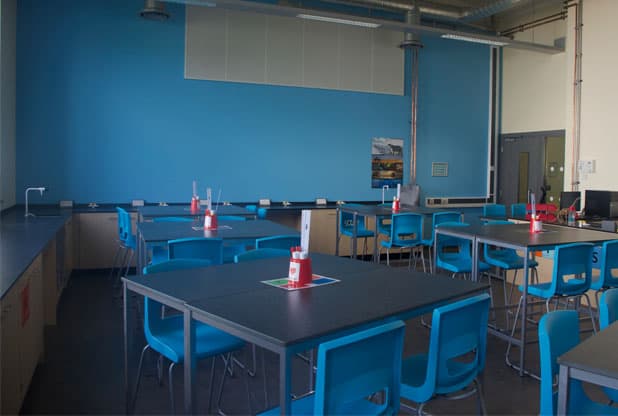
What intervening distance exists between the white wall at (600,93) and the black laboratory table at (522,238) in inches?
111

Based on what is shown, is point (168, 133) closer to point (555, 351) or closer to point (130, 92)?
point (130, 92)

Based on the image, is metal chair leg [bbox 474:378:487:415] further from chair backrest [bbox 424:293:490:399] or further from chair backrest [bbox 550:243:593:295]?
chair backrest [bbox 550:243:593:295]

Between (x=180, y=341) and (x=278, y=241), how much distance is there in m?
1.39

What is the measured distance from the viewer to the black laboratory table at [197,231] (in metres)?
4.12

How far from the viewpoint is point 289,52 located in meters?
8.00

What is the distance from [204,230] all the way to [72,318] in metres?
1.56

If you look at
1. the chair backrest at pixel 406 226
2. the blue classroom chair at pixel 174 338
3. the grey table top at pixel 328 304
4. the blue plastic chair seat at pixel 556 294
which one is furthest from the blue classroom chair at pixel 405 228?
the blue classroom chair at pixel 174 338

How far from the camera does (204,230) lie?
4.52 meters

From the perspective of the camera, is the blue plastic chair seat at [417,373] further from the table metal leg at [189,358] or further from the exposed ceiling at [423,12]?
the exposed ceiling at [423,12]

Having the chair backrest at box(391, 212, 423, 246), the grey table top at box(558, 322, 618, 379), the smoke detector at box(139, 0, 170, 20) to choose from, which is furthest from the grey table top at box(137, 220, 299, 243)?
the smoke detector at box(139, 0, 170, 20)

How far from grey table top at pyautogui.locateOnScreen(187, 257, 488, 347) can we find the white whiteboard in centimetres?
544

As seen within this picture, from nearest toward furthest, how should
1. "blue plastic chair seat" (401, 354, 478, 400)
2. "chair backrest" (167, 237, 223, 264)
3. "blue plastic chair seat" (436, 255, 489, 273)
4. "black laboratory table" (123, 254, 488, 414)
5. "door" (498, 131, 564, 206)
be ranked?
"black laboratory table" (123, 254, 488, 414), "blue plastic chair seat" (401, 354, 478, 400), "chair backrest" (167, 237, 223, 264), "blue plastic chair seat" (436, 255, 489, 273), "door" (498, 131, 564, 206)

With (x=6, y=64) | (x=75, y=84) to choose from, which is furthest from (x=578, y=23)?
(x=6, y=64)

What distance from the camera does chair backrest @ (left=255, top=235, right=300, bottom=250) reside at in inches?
153
